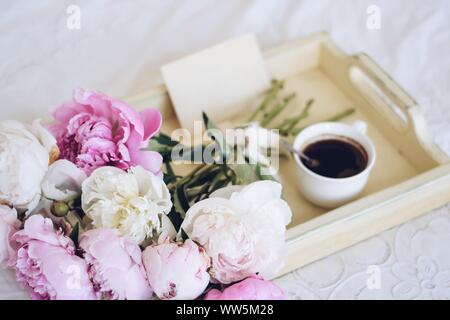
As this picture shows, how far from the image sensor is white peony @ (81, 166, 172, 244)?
41cm

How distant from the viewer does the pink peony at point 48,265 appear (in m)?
0.39

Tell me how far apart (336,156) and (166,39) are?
39cm

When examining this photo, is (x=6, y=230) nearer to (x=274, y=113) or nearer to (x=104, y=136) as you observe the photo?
(x=104, y=136)

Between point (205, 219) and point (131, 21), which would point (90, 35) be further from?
point (205, 219)

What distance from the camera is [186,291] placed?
0.41 metres

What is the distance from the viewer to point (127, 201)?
42cm

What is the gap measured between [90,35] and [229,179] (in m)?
0.45

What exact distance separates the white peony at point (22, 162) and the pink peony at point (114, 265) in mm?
63

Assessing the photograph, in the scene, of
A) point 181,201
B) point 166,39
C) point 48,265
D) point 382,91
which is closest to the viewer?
point 48,265

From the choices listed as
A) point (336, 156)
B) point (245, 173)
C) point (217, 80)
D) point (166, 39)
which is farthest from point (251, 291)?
point (166, 39)

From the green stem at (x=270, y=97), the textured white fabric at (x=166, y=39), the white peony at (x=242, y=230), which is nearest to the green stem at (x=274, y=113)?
the green stem at (x=270, y=97)

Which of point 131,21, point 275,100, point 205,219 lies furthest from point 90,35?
point 205,219

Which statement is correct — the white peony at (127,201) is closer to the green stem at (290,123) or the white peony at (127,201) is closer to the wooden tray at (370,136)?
the wooden tray at (370,136)

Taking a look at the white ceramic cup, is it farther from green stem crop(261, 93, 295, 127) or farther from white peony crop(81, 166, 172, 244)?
white peony crop(81, 166, 172, 244)
